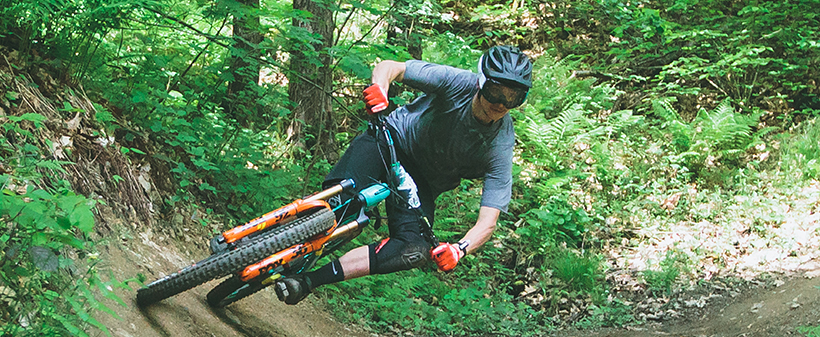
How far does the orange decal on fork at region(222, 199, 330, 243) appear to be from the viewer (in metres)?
3.49

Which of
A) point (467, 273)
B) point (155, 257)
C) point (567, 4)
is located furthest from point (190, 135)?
point (567, 4)

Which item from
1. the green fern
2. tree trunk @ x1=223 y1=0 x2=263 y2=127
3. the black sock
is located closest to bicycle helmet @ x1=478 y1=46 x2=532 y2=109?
the black sock

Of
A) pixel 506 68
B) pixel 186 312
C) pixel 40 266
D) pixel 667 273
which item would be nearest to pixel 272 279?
pixel 186 312

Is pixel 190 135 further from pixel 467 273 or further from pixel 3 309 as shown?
pixel 467 273

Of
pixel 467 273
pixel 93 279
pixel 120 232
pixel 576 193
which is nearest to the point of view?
pixel 93 279

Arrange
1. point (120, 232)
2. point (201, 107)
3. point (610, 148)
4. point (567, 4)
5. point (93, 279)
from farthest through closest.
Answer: point (567, 4) → point (610, 148) → point (201, 107) → point (120, 232) → point (93, 279)

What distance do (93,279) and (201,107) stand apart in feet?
11.4

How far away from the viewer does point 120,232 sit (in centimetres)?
428

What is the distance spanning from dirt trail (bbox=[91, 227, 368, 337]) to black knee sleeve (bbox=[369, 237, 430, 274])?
97cm

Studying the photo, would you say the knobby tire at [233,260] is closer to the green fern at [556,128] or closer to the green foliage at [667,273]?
the green foliage at [667,273]

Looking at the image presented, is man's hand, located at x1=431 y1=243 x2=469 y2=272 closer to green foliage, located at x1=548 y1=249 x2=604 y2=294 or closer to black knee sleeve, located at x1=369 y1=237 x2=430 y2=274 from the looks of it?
black knee sleeve, located at x1=369 y1=237 x2=430 y2=274

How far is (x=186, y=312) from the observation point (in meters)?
3.81

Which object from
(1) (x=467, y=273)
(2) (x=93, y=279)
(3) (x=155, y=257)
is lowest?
(1) (x=467, y=273)

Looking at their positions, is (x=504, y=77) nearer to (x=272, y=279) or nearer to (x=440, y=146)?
(x=440, y=146)
